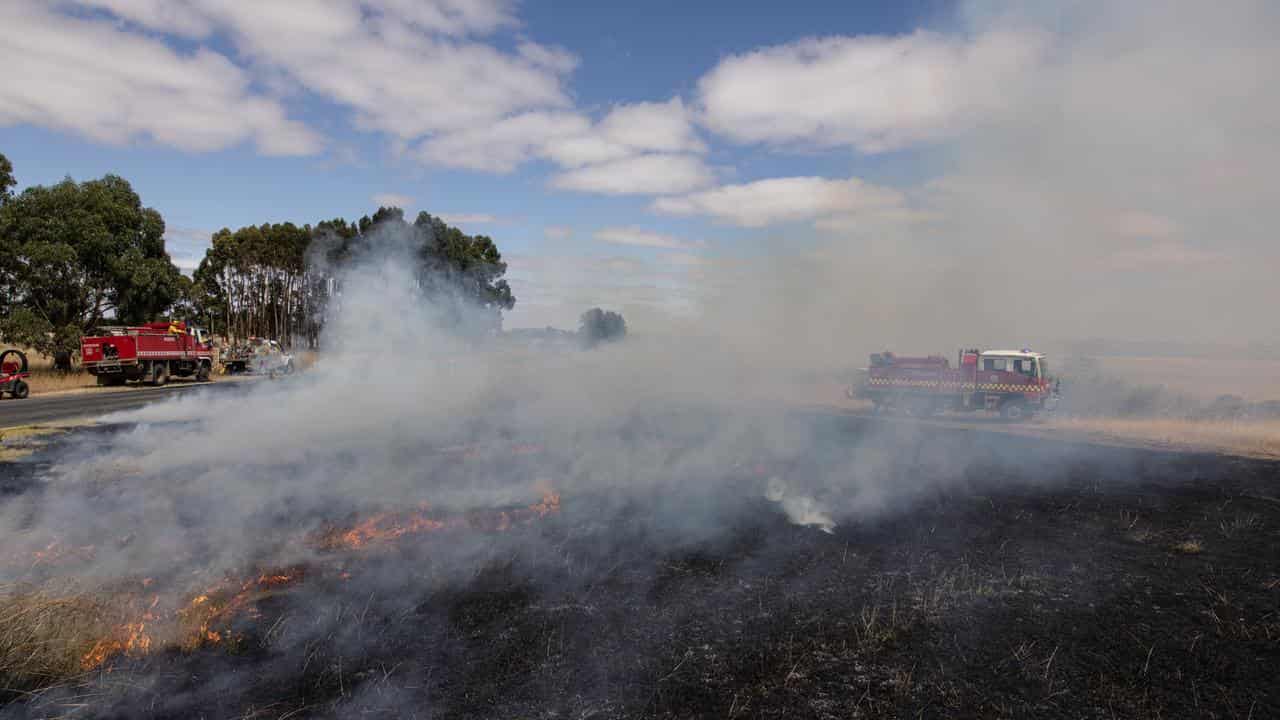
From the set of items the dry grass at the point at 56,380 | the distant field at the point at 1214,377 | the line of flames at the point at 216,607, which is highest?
the dry grass at the point at 56,380

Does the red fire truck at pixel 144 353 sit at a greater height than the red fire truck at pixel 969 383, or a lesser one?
greater

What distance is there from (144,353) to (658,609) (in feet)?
96.9

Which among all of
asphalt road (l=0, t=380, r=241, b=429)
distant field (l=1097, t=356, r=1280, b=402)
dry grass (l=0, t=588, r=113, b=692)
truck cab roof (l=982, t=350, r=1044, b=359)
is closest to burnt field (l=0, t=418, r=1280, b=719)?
dry grass (l=0, t=588, r=113, b=692)

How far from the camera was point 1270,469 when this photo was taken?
1247 centimetres

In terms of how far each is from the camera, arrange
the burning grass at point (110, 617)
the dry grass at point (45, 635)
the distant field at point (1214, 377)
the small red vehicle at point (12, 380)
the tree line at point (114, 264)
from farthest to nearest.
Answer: the distant field at point (1214, 377)
the tree line at point (114, 264)
the small red vehicle at point (12, 380)
the burning grass at point (110, 617)
the dry grass at point (45, 635)

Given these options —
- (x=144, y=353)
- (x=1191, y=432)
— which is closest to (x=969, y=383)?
(x=1191, y=432)

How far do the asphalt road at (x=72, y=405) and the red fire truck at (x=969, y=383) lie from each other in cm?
2331

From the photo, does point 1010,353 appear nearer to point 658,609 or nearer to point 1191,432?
point 1191,432

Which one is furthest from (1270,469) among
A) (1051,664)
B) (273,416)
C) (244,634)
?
(273,416)

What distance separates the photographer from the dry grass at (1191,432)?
15266 mm

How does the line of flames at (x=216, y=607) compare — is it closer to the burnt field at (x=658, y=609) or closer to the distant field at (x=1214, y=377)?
the burnt field at (x=658, y=609)

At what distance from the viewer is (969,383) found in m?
20.4

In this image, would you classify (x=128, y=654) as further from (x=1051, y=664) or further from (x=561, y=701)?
(x=1051, y=664)

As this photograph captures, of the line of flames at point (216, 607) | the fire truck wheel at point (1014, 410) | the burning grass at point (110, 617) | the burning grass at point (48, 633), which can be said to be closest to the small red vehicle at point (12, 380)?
the burning grass at point (110, 617)
